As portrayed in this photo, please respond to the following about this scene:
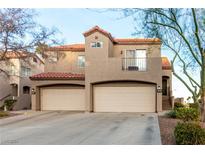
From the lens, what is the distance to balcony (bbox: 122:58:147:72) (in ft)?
66.5

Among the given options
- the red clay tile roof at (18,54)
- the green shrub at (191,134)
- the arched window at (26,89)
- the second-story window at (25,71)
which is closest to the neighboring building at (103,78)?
the second-story window at (25,71)

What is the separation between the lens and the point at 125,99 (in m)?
19.9

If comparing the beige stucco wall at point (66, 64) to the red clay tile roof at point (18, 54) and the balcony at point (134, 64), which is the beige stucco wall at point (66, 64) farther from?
the red clay tile roof at point (18, 54)

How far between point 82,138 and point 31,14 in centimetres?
747

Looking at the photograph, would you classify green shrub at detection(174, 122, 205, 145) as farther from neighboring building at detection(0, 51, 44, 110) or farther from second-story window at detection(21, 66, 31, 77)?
second-story window at detection(21, 66, 31, 77)

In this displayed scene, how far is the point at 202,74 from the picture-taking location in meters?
13.2

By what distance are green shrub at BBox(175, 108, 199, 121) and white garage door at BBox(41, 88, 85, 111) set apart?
7.00 meters

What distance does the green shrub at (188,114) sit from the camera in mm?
13914

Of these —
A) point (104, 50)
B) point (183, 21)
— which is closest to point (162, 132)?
point (183, 21)

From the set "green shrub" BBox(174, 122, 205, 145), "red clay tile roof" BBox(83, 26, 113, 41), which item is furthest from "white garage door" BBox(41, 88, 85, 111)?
"green shrub" BBox(174, 122, 205, 145)

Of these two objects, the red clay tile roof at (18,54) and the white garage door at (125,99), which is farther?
the white garage door at (125,99)

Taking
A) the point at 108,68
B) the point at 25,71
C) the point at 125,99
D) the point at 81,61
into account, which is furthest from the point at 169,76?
the point at 25,71

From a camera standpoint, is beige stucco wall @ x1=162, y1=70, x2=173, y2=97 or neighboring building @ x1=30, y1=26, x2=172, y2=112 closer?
beige stucco wall @ x1=162, y1=70, x2=173, y2=97

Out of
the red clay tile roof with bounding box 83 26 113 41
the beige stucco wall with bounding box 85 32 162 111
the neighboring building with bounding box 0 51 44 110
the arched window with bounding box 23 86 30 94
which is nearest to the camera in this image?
the beige stucco wall with bounding box 85 32 162 111
